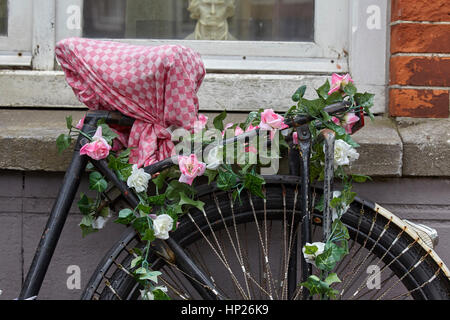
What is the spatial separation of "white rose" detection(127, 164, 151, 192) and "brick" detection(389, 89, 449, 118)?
108 centimetres

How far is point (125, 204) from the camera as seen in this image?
2.05 m

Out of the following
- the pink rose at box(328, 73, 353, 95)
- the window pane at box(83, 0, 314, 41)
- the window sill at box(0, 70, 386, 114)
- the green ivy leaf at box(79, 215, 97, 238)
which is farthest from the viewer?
the window pane at box(83, 0, 314, 41)

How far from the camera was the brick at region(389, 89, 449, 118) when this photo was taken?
7.75ft

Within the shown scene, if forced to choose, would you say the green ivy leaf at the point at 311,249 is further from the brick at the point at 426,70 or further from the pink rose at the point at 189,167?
the brick at the point at 426,70

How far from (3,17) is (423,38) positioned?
168cm

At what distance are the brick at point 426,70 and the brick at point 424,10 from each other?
0.49 feet

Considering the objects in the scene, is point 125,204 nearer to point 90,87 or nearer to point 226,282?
point 90,87

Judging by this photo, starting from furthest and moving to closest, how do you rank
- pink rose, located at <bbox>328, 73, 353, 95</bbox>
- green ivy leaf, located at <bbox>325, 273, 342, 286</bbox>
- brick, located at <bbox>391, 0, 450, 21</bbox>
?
brick, located at <bbox>391, 0, 450, 21</bbox> < pink rose, located at <bbox>328, 73, 353, 95</bbox> < green ivy leaf, located at <bbox>325, 273, 342, 286</bbox>

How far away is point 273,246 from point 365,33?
0.92 metres

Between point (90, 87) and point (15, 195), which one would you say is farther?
point (15, 195)

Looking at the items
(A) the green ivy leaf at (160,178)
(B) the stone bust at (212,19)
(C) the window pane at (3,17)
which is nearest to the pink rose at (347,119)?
(A) the green ivy leaf at (160,178)

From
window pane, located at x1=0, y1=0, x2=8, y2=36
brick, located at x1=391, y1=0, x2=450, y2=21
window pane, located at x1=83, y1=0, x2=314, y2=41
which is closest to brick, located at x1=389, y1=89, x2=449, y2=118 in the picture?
brick, located at x1=391, y1=0, x2=450, y2=21

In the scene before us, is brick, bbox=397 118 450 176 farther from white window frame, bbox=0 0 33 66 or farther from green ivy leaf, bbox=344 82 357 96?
white window frame, bbox=0 0 33 66
